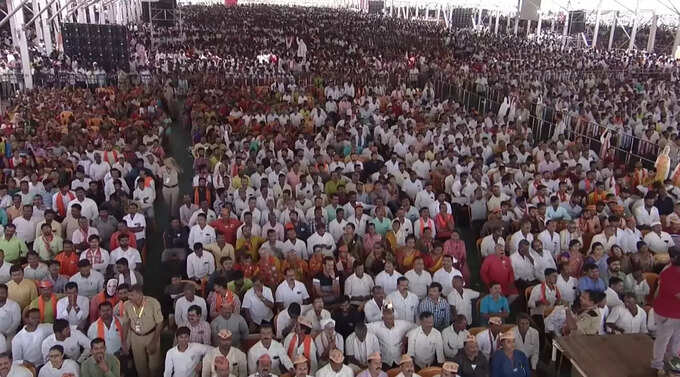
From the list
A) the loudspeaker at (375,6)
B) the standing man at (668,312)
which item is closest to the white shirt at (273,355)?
the standing man at (668,312)

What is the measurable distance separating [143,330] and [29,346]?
1.06 m

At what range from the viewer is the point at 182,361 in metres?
5.96

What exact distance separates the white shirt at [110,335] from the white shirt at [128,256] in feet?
4.84

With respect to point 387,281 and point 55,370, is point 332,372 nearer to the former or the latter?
point 387,281

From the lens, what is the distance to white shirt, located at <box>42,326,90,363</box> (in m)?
6.01

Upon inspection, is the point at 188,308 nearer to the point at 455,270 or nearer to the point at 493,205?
the point at 455,270

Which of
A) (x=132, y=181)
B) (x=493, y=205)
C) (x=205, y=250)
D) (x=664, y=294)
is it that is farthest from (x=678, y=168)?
(x=132, y=181)

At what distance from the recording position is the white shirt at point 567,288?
7352mm

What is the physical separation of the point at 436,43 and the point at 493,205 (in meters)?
26.9

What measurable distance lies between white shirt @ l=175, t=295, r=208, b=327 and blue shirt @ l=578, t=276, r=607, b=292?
4.27 metres

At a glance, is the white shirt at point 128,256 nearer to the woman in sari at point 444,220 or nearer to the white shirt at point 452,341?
the white shirt at point 452,341

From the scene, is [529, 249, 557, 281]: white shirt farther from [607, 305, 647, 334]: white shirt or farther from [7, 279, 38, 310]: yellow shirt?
[7, 279, 38, 310]: yellow shirt

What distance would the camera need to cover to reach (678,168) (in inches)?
443

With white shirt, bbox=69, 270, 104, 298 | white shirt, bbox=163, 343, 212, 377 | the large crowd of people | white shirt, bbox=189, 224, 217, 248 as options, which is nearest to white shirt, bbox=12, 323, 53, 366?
the large crowd of people
